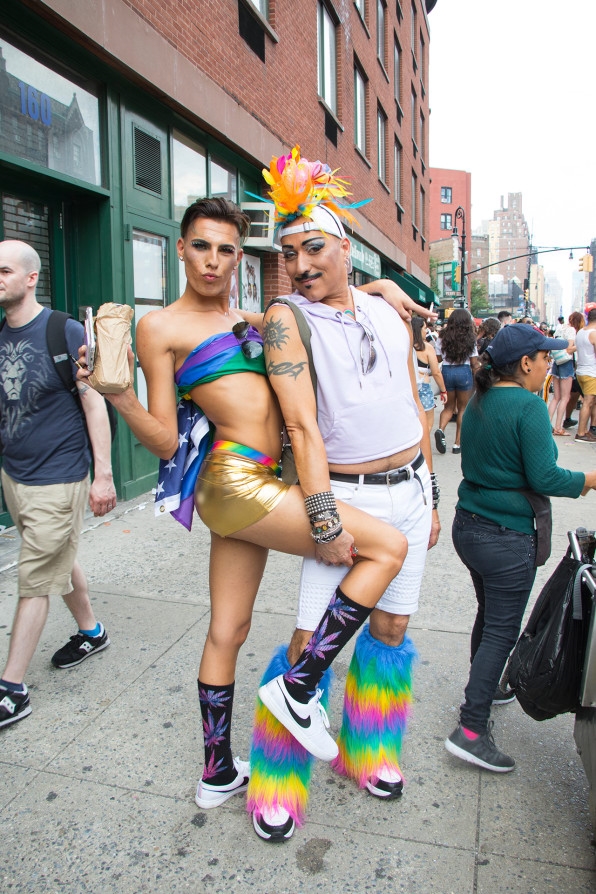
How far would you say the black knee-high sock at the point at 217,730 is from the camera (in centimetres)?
232

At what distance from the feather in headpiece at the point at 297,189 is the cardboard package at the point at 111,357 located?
2.18 ft

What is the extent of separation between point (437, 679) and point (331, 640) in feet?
4.65

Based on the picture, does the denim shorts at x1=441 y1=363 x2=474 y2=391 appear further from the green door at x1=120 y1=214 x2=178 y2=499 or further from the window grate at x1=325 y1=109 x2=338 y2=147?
the window grate at x1=325 y1=109 x2=338 y2=147

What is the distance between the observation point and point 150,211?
22.4 ft

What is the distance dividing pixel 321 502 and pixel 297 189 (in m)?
1.01

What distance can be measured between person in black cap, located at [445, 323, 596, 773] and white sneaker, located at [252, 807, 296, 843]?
2.47 ft

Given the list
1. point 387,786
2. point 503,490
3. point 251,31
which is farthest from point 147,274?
point 387,786

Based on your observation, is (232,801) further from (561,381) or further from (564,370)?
(564,370)

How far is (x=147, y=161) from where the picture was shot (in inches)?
266

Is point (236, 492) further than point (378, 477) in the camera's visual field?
No

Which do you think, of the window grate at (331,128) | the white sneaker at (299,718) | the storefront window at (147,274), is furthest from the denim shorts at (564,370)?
the white sneaker at (299,718)

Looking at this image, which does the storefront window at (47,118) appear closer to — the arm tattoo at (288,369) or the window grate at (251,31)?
the window grate at (251,31)

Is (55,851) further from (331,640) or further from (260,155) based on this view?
(260,155)

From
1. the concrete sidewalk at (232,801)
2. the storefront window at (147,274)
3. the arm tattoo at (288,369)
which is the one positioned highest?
the storefront window at (147,274)
